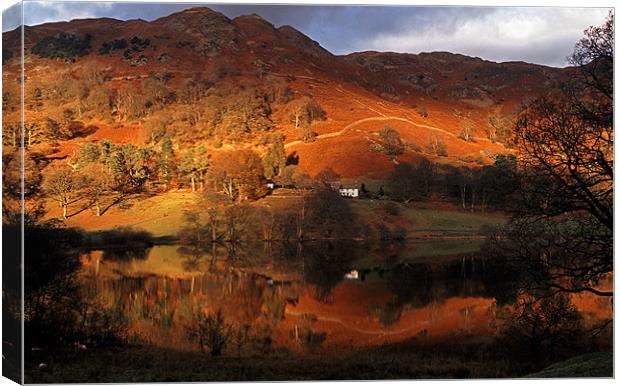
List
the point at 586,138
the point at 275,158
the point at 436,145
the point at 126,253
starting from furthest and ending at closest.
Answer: the point at 436,145
the point at 275,158
the point at 126,253
the point at 586,138

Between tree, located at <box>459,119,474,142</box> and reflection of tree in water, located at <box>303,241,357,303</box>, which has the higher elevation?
tree, located at <box>459,119,474,142</box>

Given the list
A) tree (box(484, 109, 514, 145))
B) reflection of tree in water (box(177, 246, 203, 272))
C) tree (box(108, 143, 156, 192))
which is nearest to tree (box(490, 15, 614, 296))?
tree (box(484, 109, 514, 145))

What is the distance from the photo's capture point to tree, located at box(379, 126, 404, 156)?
11641 mm

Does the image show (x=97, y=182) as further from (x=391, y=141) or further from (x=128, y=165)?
(x=391, y=141)

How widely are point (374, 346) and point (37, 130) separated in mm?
5841

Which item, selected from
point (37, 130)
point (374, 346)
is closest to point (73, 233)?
point (37, 130)

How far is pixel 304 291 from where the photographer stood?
1066cm

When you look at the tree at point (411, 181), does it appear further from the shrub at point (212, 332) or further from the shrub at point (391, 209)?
the shrub at point (212, 332)

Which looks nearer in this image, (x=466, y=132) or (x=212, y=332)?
(x=212, y=332)

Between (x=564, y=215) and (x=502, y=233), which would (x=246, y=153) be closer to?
(x=502, y=233)

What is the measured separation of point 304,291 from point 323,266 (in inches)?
18.9

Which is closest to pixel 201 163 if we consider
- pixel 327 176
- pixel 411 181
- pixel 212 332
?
pixel 327 176

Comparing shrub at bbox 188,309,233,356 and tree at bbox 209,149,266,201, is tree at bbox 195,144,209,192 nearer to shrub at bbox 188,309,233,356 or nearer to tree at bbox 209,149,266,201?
tree at bbox 209,149,266,201

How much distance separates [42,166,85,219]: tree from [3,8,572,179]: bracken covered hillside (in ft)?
0.85
